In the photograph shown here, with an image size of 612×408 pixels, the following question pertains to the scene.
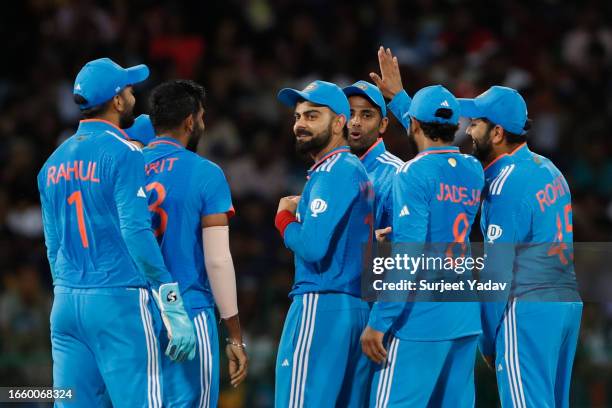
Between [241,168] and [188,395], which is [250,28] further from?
[188,395]

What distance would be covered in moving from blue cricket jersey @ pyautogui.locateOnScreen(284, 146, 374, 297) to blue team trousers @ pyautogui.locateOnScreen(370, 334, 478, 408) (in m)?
0.47

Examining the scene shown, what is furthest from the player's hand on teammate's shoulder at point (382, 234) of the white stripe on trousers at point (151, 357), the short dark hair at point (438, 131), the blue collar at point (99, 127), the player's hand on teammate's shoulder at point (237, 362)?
the blue collar at point (99, 127)

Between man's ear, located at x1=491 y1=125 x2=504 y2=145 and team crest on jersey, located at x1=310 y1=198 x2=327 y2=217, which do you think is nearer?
team crest on jersey, located at x1=310 y1=198 x2=327 y2=217

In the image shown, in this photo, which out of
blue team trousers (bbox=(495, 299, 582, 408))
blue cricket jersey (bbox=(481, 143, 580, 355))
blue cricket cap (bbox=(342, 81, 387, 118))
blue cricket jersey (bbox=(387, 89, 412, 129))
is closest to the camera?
blue team trousers (bbox=(495, 299, 582, 408))

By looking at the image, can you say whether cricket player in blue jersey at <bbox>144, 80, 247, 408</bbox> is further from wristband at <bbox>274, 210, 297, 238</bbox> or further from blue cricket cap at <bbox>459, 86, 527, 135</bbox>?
blue cricket cap at <bbox>459, 86, 527, 135</bbox>

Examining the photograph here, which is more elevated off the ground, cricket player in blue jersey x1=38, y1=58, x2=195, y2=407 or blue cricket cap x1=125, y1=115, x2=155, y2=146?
blue cricket cap x1=125, y1=115, x2=155, y2=146

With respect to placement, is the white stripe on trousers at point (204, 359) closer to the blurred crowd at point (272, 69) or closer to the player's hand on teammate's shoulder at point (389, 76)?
the player's hand on teammate's shoulder at point (389, 76)

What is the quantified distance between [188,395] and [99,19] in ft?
28.4

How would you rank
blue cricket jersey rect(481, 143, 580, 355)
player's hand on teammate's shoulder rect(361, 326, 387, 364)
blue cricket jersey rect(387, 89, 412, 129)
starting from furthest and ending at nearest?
blue cricket jersey rect(387, 89, 412, 129), blue cricket jersey rect(481, 143, 580, 355), player's hand on teammate's shoulder rect(361, 326, 387, 364)

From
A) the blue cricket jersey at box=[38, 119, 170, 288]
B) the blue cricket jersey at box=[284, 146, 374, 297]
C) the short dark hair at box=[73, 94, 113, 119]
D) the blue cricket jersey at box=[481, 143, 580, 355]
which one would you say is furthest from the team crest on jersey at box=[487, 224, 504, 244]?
the short dark hair at box=[73, 94, 113, 119]

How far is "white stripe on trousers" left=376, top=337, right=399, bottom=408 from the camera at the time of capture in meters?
6.23

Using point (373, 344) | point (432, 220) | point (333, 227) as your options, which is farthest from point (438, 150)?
point (373, 344)

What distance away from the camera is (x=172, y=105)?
21.2 feet

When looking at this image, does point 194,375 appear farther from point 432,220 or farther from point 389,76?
point 389,76
